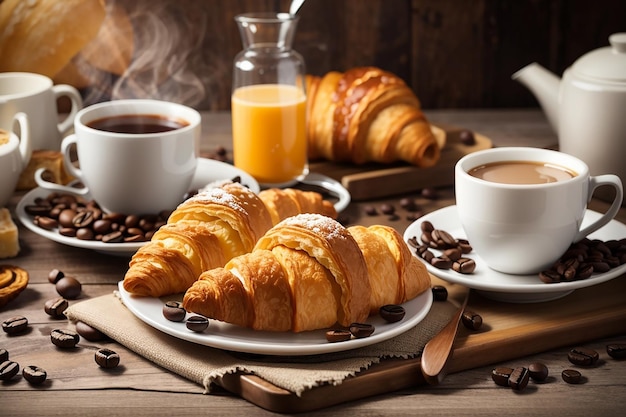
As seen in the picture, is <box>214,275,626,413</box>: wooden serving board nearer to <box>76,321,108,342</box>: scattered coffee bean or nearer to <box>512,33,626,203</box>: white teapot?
<box>76,321,108,342</box>: scattered coffee bean

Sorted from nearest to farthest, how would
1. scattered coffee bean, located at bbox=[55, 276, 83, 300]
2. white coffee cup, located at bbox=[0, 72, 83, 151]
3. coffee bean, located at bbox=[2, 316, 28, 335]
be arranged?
coffee bean, located at bbox=[2, 316, 28, 335]
scattered coffee bean, located at bbox=[55, 276, 83, 300]
white coffee cup, located at bbox=[0, 72, 83, 151]

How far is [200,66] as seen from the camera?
274cm

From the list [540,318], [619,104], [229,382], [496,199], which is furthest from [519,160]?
[229,382]

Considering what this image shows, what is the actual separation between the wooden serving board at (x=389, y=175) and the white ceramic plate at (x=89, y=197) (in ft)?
0.78

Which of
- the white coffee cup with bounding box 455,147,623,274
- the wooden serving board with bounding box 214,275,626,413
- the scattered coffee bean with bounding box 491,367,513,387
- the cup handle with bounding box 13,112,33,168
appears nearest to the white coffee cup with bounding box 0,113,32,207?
the cup handle with bounding box 13,112,33,168

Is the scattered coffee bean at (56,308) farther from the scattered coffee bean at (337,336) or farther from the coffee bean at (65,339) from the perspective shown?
the scattered coffee bean at (337,336)

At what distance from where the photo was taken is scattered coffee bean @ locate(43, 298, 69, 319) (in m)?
1.46

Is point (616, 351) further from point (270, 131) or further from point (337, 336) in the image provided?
point (270, 131)

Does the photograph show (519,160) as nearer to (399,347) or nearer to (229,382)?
(399,347)

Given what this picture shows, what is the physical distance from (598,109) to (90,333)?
1.11 metres

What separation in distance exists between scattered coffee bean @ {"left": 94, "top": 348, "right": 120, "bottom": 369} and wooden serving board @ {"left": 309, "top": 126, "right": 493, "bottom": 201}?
2.78ft

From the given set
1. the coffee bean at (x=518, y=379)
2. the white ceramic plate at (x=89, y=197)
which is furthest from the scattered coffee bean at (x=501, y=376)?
the white ceramic plate at (x=89, y=197)

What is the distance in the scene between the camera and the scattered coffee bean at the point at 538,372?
49.0 inches

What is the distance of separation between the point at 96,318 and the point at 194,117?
1.92 feet
